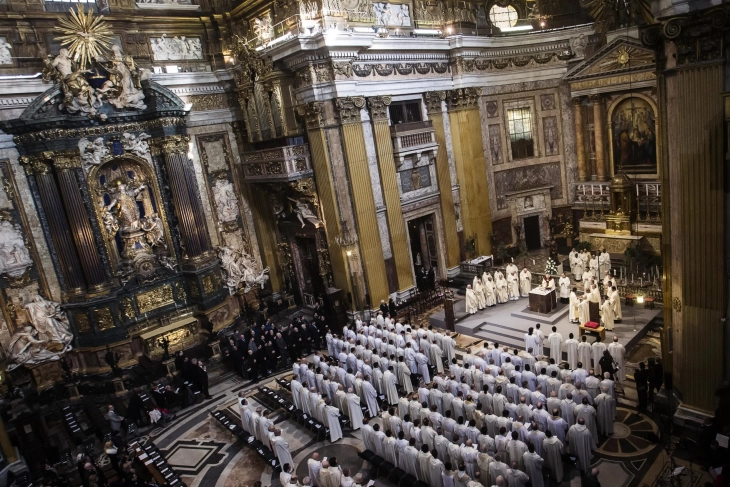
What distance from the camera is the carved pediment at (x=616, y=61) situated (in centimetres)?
2083

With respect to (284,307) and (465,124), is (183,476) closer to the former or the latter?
(284,307)

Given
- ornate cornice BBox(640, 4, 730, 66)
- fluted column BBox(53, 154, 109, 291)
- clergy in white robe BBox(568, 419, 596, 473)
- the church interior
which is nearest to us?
ornate cornice BBox(640, 4, 730, 66)

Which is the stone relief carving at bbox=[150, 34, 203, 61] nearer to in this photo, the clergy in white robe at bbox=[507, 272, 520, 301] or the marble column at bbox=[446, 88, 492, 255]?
the marble column at bbox=[446, 88, 492, 255]

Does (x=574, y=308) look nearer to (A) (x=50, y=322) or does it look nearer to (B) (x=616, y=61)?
(B) (x=616, y=61)

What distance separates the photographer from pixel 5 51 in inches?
688

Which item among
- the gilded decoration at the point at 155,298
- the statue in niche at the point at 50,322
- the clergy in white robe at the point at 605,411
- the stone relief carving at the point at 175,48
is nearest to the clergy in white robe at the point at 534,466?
the clergy in white robe at the point at 605,411

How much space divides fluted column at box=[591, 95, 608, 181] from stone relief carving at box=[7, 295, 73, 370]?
932 inches

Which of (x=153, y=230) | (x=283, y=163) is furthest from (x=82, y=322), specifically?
(x=283, y=163)

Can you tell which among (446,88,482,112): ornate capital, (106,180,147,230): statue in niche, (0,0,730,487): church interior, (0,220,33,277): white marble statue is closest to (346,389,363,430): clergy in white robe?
(0,0,730,487): church interior

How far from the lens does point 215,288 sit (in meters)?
21.3

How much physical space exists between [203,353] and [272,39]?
12.7 meters

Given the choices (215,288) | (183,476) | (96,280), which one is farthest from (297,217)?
(183,476)

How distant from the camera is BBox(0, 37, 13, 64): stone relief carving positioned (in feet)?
57.2

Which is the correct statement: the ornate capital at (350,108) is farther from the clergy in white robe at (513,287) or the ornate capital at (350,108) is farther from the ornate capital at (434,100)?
the clergy in white robe at (513,287)
